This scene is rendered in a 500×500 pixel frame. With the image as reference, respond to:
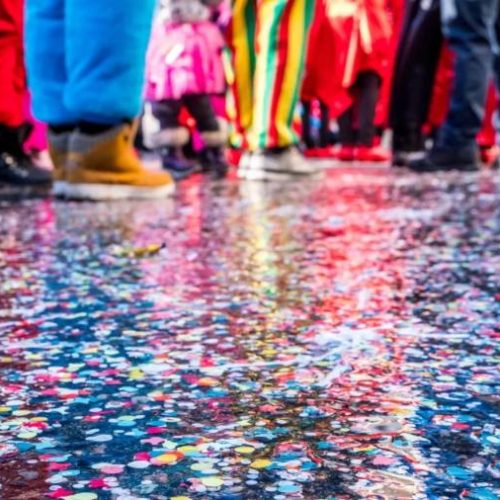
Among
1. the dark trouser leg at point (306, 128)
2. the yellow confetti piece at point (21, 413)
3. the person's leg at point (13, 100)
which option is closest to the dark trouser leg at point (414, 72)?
the person's leg at point (13, 100)

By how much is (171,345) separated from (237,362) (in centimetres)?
11

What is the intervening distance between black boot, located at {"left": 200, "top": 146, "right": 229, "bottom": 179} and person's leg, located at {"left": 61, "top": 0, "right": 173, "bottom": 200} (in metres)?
1.59

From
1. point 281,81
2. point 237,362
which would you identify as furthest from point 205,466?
point 281,81

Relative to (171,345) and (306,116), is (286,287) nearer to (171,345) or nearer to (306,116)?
(171,345)

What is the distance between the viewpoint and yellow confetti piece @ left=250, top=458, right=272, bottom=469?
2.93ft

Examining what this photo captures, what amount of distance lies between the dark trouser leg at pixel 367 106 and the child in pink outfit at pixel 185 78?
33.9 inches

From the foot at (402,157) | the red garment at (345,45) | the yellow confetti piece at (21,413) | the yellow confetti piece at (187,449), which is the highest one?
the red garment at (345,45)

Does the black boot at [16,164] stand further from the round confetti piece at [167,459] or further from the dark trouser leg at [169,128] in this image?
the round confetti piece at [167,459]

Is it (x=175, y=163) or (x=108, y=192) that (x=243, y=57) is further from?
(x=108, y=192)

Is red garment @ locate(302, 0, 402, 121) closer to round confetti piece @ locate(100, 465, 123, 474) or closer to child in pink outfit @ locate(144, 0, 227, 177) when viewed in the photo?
child in pink outfit @ locate(144, 0, 227, 177)

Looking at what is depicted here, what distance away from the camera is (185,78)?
4.79 m

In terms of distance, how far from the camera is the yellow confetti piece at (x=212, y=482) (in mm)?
856

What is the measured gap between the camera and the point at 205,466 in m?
0.90

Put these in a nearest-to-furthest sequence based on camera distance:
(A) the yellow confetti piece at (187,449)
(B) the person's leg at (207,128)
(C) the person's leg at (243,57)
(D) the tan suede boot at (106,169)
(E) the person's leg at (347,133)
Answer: (A) the yellow confetti piece at (187,449), (D) the tan suede boot at (106,169), (C) the person's leg at (243,57), (B) the person's leg at (207,128), (E) the person's leg at (347,133)
